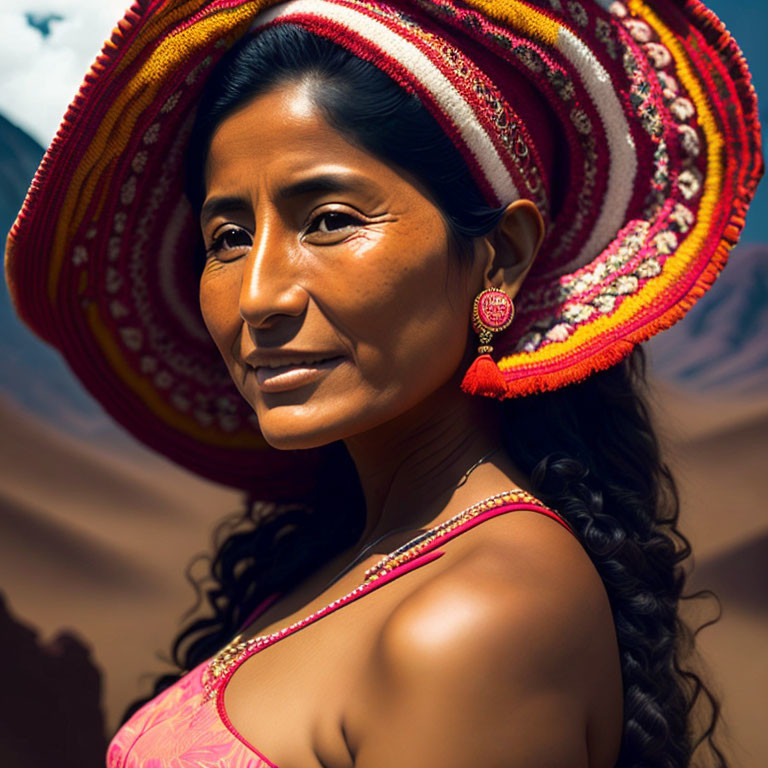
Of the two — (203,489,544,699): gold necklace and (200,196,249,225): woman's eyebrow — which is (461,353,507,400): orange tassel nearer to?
(203,489,544,699): gold necklace

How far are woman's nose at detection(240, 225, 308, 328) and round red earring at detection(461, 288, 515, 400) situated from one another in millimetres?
297

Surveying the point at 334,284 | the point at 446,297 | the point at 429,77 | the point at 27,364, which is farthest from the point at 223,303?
the point at 27,364

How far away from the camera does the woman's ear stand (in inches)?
57.3

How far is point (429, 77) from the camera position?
1.36 metres

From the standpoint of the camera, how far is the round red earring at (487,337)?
141 centimetres

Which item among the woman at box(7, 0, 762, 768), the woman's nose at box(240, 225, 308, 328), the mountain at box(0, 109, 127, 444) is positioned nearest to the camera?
the woman at box(7, 0, 762, 768)

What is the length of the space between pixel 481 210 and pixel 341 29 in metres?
0.37

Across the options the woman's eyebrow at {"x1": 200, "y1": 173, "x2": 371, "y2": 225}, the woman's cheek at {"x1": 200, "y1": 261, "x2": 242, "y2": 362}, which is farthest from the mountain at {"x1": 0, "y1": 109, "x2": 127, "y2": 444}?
the woman's eyebrow at {"x1": 200, "y1": 173, "x2": 371, "y2": 225}


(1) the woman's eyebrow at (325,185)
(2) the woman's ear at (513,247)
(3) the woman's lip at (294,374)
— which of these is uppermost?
(1) the woman's eyebrow at (325,185)

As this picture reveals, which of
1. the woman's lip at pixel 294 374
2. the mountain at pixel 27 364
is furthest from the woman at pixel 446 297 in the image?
the mountain at pixel 27 364

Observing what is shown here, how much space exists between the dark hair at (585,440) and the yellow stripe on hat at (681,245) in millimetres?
129

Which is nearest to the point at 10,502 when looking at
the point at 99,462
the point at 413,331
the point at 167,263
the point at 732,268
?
the point at 99,462

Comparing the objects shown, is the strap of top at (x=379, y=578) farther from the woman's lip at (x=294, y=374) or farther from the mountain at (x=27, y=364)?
the mountain at (x=27, y=364)

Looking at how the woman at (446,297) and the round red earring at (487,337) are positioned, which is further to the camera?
the round red earring at (487,337)
